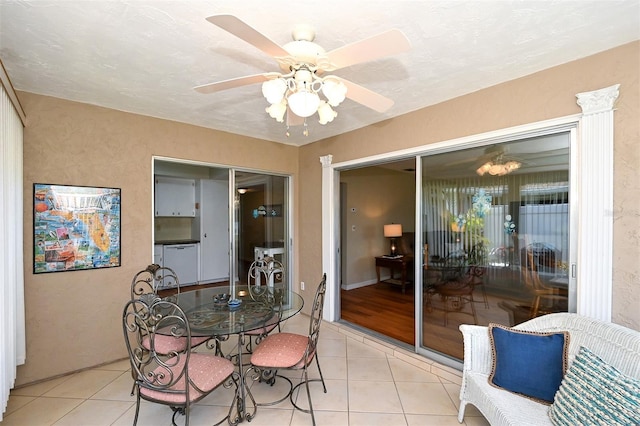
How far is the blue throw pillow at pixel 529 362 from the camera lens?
1733mm

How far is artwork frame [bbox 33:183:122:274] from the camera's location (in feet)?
8.53

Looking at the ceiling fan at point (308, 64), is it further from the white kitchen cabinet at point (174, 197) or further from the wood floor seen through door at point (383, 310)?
the white kitchen cabinet at point (174, 197)

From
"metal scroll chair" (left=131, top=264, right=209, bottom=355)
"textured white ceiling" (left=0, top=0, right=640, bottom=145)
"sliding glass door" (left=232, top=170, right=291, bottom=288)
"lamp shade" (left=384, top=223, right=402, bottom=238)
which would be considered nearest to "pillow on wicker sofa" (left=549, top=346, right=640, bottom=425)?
"textured white ceiling" (left=0, top=0, right=640, bottom=145)

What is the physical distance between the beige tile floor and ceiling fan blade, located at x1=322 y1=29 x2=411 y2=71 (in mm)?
2362

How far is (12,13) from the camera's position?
5.16ft

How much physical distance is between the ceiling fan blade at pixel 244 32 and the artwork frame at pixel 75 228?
2.49m

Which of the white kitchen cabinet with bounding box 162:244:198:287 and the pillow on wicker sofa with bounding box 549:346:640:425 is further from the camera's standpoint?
the white kitchen cabinet with bounding box 162:244:198:287

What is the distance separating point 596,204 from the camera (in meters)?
1.94

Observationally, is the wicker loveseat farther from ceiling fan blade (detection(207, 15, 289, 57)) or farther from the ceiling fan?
ceiling fan blade (detection(207, 15, 289, 57))

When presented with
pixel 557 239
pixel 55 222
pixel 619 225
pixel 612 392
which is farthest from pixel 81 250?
pixel 619 225

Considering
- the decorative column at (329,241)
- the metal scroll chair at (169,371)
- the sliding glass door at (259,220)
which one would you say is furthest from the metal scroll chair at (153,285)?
the decorative column at (329,241)

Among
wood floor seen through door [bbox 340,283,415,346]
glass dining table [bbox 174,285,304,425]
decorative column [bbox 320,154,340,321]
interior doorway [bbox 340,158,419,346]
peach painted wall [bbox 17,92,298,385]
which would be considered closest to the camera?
glass dining table [bbox 174,285,304,425]

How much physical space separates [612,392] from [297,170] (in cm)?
391

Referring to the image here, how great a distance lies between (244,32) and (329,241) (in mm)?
2994
